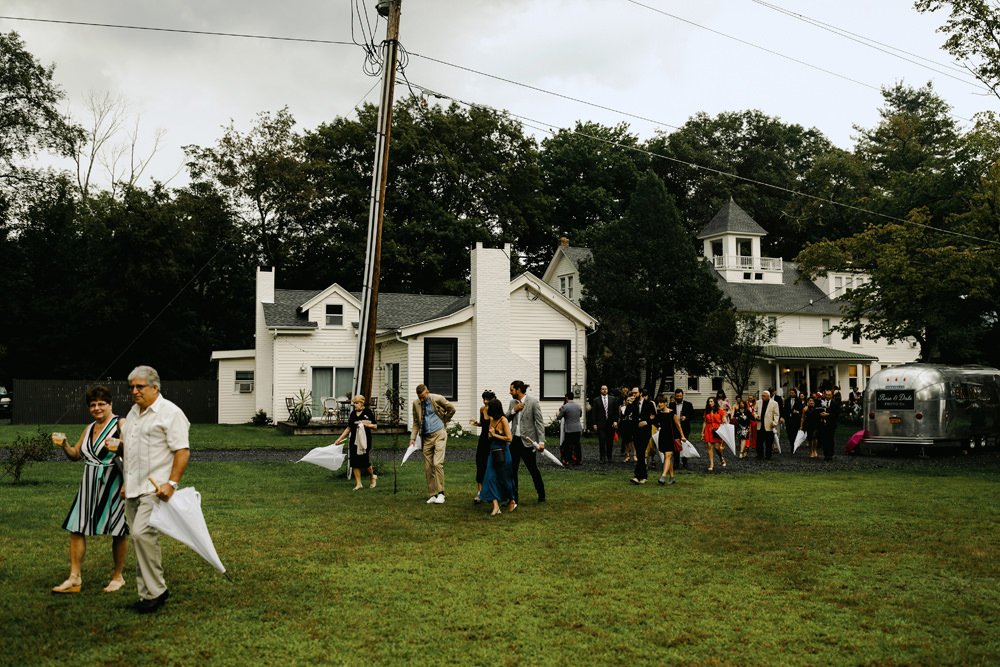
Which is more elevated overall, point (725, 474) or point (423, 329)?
point (423, 329)

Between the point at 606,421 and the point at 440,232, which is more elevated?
the point at 440,232

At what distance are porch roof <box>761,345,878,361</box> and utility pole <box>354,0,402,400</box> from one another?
35042mm

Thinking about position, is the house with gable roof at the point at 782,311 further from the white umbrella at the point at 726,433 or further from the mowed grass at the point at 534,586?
the mowed grass at the point at 534,586

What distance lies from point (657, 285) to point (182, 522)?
3548cm

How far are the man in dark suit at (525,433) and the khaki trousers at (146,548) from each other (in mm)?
6705

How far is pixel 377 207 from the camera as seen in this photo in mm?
18891

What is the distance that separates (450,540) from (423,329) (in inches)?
788

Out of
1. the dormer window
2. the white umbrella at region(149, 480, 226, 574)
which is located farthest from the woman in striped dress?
the dormer window

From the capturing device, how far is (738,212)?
57.4 m

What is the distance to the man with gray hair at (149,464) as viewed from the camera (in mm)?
7348

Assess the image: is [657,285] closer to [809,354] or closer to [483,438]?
[809,354]

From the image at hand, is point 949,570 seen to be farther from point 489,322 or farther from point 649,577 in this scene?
point 489,322

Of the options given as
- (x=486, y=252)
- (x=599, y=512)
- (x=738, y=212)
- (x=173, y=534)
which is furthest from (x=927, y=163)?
(x=173, y=534)

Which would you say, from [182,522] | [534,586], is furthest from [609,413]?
[182,522]
